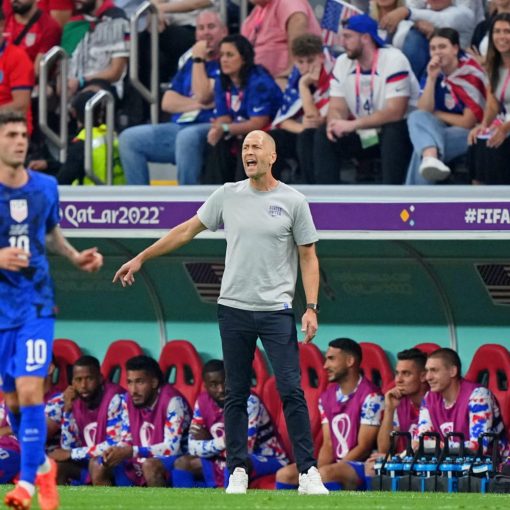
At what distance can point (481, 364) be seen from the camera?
11.1 meters

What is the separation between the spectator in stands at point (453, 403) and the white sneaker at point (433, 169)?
3.92 feet

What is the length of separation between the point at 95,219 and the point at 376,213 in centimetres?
220

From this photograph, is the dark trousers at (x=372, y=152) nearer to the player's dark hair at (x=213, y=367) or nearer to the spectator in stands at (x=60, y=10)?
the player's dark hair at (x=213, y=367)

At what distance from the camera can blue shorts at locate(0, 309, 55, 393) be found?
6977mm

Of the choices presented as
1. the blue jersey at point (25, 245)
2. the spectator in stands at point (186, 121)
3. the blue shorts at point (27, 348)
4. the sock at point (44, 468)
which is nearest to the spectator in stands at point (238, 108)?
the spectator in stands at point (186, 121)

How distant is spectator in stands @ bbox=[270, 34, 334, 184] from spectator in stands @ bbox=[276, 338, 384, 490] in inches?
51.7

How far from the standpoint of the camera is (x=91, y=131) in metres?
12.2

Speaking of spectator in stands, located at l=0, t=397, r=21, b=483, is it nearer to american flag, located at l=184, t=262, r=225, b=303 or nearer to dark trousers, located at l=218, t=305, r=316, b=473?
american flag, located at l=184, t=262, r=225, b=303

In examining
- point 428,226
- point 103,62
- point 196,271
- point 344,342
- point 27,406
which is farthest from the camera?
point 103,62

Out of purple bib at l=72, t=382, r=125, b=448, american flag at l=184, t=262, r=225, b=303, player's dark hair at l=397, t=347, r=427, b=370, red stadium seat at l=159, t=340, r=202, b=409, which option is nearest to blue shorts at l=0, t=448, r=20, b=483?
purple bib at l=72, t=382, r=125, b=448

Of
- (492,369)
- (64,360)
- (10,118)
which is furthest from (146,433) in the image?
(10,118)

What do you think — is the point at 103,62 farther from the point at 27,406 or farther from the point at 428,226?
the point at 27,406

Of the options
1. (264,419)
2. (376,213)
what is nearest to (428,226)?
(376,213)

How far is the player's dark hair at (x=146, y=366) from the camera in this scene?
1202cm
